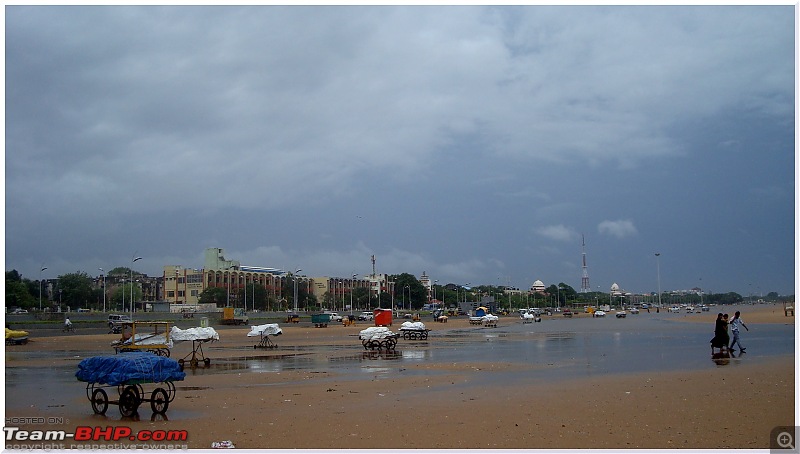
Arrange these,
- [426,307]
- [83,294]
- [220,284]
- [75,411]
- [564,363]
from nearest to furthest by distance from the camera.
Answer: [75,411] → [564,363] → [83,294] → [220,284] → [426,307]

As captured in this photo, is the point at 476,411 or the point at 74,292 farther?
the point at 74,292

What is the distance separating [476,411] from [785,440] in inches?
251

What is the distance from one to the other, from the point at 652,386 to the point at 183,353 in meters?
28.9

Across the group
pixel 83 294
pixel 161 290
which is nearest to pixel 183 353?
pixel 83 294

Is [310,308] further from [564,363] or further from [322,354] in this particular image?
[564,363]

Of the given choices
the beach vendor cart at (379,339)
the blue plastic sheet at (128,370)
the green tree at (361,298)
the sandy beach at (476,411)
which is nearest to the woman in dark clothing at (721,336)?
the sandy beach at (476,411)

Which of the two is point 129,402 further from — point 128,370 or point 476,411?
point 476,411

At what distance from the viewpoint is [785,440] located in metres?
12.5

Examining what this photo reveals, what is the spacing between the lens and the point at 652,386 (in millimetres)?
20266

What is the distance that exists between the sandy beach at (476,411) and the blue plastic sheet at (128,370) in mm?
941

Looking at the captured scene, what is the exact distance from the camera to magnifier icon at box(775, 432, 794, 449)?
39.7 feet

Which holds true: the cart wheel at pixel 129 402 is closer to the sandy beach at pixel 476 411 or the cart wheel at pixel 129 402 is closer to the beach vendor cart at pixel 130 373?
the beach vendor cart at pixel 130 373

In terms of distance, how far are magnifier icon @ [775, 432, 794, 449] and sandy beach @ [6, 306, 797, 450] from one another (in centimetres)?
23

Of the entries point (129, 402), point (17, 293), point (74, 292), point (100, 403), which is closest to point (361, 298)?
point (74, 292)
